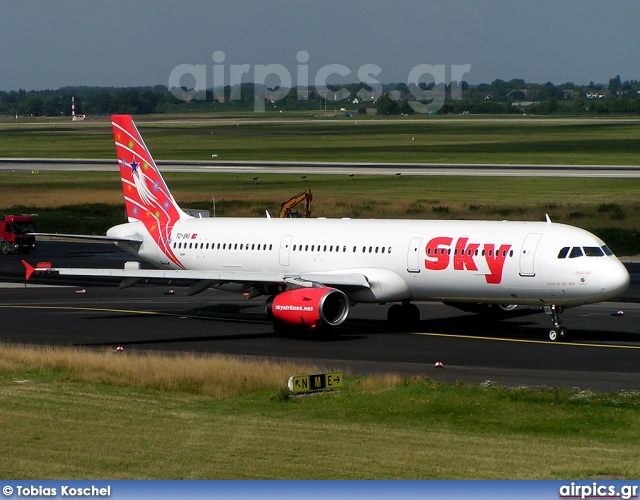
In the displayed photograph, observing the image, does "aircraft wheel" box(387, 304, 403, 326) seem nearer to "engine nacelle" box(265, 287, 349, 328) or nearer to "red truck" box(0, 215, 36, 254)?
"engine nacelle" box(265, 287, 349, 328)

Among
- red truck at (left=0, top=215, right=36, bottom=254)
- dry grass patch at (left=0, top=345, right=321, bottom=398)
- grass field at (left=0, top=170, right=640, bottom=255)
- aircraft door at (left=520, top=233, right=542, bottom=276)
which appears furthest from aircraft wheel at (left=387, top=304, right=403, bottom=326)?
red truck at (left=0, top=215, right=36, bottom=254)

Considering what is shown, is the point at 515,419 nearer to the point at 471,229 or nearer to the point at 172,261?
the point at 471,229

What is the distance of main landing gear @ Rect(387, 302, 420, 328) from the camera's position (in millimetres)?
46188

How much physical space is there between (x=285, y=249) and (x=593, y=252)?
42.3ft

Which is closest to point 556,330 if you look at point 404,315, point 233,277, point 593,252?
point 593,252

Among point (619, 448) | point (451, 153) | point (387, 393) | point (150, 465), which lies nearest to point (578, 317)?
point (387, 393)

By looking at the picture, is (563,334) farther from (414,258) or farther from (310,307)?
(310,307)

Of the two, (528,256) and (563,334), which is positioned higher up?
(528,256)

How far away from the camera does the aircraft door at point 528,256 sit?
4059 centimetres

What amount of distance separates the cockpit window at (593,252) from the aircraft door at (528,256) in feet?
5.82

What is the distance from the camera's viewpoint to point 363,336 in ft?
142

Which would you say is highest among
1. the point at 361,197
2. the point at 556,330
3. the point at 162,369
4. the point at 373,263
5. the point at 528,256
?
the point at 528,256

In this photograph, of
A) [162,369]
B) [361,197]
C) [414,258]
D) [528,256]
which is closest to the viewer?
[162,369]

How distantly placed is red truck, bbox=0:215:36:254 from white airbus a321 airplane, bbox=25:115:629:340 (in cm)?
2686
